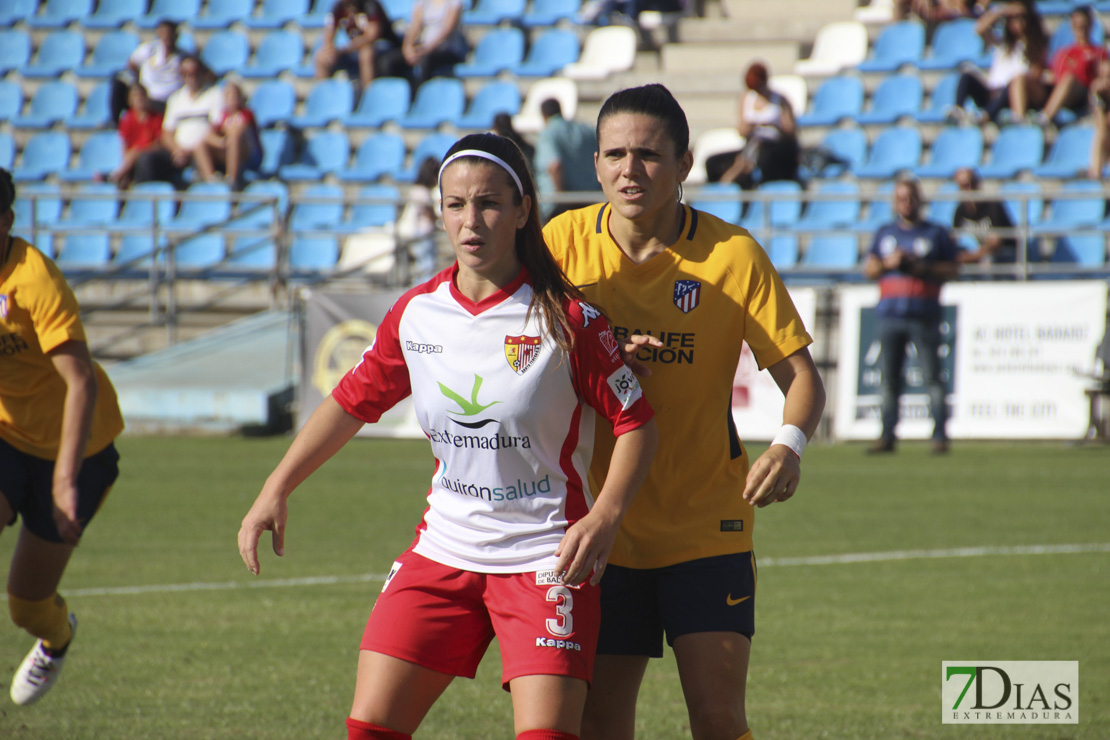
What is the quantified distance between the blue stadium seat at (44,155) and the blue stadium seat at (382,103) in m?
4.79

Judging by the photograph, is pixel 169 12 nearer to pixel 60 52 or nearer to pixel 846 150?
pixel 60 52

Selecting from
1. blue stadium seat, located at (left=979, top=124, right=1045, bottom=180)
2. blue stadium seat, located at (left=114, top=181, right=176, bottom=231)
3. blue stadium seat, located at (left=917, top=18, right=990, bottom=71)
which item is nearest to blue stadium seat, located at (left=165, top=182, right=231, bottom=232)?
blue stadium seat, located at (left=114, top=181, right=176, bottom=231)

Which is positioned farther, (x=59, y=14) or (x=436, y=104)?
(x=59, y=14)

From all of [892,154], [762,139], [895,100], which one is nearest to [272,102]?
[762,139]

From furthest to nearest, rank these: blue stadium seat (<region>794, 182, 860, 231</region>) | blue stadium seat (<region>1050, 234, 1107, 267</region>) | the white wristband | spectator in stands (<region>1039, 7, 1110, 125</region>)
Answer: blue stadium seat (<region>794, 182, 860, 231</region>), spectator in stands (<region>1039, 7, 1110, 125</region>), blue stadium seat (<region>1050, 234, 1107, 267</region>), the white wristband

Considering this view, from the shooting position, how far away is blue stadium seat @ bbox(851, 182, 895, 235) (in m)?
15.8

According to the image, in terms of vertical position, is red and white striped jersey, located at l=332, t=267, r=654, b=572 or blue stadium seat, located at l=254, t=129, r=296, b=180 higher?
blue stadium seat, located at l=254, t=129, r=296, b=180

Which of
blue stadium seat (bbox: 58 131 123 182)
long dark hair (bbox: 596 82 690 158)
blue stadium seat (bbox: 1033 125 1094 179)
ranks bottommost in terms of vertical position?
long dark hair (bbox: 596 82 690 158)

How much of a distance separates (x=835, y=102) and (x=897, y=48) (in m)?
1.29

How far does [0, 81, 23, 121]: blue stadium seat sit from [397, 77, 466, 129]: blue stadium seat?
7.20 meters

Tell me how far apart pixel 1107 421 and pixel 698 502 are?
A: 36.5 ft

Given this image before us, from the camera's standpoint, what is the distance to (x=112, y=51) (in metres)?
22.5

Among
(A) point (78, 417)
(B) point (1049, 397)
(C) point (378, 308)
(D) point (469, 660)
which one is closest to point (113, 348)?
(C) point (378, 308)

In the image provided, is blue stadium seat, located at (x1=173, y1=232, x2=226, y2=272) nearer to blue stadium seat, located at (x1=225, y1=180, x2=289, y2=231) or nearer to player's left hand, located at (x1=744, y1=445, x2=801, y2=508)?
blue stadium seat, located at (x1=225, y1=180, x2=289, y2=231)
